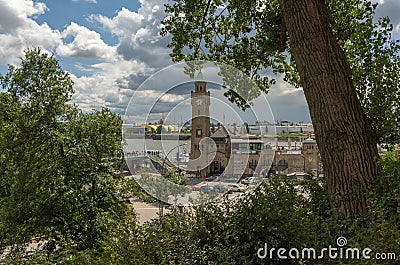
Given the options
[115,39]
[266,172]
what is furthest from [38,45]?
[266,172]

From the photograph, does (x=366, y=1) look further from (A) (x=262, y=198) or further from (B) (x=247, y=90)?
(A) (x=262, y=198)

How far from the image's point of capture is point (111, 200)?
18.8ft

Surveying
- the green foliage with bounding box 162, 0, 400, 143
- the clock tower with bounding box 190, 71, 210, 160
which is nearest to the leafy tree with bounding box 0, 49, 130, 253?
the green foliage with bounding box 162, 0, 400, 143

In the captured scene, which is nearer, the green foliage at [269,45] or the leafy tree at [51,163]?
the green foliage at [269,45]

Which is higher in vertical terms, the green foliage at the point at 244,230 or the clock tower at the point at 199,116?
the clock tower at the point at 199,116

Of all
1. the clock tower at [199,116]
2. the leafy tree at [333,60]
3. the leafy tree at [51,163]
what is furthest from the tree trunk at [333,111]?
the leafy tree at [51,163]

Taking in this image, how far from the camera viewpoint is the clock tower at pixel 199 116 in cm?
336

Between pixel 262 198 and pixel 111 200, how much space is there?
3759 millimetres

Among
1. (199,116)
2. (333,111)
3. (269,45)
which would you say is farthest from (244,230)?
(269,45)

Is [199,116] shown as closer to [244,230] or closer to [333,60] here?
[333,60]

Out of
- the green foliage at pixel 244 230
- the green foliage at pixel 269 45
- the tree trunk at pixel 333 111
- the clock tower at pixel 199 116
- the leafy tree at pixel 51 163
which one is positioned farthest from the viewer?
the leafy tree at pixel 51 163

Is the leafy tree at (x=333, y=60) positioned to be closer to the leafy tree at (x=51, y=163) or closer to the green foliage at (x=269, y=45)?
the green foliage at (x=269, y=45)

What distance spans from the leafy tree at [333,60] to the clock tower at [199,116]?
524 millimetres

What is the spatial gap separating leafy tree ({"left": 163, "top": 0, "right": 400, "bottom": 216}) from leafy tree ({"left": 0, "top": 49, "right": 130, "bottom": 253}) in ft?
6.42
